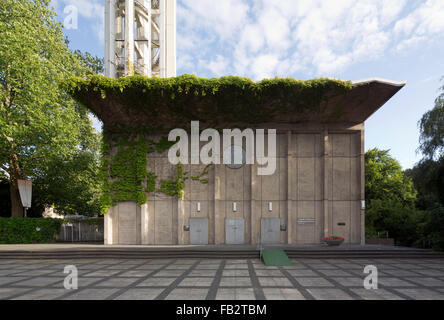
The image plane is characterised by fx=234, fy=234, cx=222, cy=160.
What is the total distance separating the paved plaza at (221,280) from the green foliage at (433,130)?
7963 mm

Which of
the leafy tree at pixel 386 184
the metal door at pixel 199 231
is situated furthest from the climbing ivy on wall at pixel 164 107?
the leafy tree at pixel 386 184

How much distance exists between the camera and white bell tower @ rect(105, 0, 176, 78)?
111 feet

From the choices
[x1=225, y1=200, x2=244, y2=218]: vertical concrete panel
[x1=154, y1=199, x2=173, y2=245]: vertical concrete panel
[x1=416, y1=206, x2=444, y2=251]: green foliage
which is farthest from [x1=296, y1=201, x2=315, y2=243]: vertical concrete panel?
[x1=154, y1=199, x2=173, y2=245]: vertical concrete panel

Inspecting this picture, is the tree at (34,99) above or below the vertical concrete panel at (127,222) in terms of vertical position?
above

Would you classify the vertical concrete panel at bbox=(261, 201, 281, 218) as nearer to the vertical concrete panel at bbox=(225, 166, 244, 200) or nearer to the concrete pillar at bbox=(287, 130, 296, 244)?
the concrete pillar at bbox=(287, 130, 296, 244)

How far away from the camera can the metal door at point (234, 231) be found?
Result: 18469mm

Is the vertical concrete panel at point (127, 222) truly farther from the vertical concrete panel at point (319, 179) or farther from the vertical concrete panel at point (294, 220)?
the vertical concrete panel at point (319, 179)

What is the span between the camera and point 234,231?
732 inches

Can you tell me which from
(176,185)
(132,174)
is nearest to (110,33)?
(132,174)

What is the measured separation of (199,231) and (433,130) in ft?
63.2

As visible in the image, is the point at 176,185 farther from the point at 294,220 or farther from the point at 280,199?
the point at 294,220

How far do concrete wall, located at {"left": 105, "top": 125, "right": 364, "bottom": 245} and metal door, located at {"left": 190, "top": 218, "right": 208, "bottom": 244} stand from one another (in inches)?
13.2

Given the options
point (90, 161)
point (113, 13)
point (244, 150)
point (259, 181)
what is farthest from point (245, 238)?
point (113, 13)
